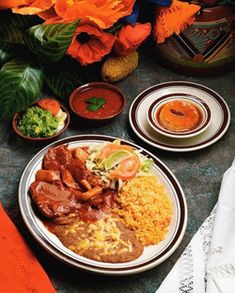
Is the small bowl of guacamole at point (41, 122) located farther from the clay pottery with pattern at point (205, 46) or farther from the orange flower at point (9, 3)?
the clay pottery with pattern at point (205, 46)

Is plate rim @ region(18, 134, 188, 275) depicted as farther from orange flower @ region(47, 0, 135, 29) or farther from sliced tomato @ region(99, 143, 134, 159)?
orange flower @ region(47, 0, 135, 29)

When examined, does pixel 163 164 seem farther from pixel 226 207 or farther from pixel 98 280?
pixel 98 280

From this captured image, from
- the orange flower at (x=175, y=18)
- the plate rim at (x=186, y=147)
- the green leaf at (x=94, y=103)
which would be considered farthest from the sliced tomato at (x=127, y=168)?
the orange flower at (x=175, y=18)

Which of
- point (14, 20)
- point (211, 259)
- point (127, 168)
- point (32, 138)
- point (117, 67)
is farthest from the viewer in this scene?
point (117, 67)

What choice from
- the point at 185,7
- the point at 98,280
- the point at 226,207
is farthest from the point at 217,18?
the point at 98,280

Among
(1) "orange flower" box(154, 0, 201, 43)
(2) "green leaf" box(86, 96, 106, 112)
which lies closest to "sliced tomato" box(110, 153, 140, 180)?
(2) "green leaf" box(86, 96, 106, 112)

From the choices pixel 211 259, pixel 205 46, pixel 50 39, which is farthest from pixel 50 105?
pixel 211 259

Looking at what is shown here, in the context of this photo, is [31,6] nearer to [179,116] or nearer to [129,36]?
[129,36]
